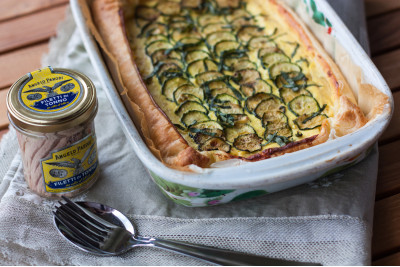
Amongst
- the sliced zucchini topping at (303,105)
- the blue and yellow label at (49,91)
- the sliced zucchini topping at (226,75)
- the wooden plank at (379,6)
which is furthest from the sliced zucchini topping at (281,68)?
the blue and yellow label at (49,91)

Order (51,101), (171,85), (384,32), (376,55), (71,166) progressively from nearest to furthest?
(51,101) → (71,166) → (171,85) → (376,55) → (384,32)

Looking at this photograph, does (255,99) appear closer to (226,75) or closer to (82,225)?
(226,75)

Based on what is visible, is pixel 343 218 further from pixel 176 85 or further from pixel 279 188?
pixel 176 85

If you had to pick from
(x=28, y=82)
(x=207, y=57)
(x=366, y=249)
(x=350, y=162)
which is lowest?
(x=366, y=249)

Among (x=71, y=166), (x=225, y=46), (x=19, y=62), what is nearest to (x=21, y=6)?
(x=19, y=62)

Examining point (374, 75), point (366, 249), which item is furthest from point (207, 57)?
point (366, 249)

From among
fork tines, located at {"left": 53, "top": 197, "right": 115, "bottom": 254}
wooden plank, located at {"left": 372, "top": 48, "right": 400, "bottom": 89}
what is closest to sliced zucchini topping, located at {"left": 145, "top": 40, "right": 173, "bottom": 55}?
fork tines, located at {"left": 53, "top": 197, "right": 115, "bottom": 254}

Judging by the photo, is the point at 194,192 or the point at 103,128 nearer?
the point at 194,192

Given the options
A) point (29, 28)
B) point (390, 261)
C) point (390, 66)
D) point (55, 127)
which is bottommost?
point (390, 261)
